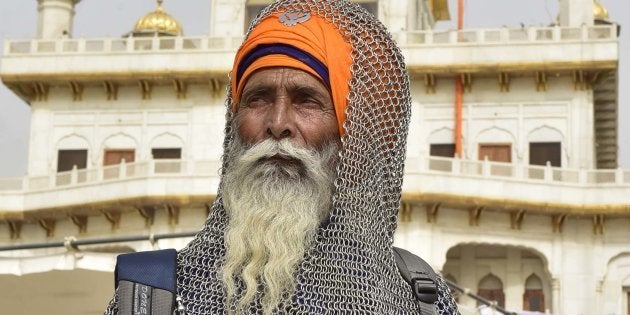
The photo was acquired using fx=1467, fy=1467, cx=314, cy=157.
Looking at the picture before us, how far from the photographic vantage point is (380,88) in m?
3.66

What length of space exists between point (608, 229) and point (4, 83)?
16410mm

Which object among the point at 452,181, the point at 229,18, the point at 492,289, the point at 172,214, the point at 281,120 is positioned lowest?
the point at 281,120

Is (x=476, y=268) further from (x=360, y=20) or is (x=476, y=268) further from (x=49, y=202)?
(x=360, y=20)

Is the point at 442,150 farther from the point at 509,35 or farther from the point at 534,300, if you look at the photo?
the point at 534,300

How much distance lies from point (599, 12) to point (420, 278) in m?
40.3

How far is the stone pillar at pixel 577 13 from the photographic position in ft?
126

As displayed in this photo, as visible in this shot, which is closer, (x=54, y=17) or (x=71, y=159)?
(x=71, y=159)

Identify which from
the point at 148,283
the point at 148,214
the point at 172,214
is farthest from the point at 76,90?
the point at 148,283

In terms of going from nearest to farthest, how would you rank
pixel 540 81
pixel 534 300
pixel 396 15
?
pixel 534 300 → pixel 540 81 → pixel 396 15

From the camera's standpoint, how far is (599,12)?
42.8 meters

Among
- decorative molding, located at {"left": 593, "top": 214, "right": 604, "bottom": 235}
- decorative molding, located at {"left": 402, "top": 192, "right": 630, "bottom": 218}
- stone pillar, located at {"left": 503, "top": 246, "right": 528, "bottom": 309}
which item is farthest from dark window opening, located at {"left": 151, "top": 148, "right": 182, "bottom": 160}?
decorative molding, located at {"left": 593, "top": 214, "right": 604, "bottom": 235}

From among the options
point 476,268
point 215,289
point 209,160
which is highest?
point 209,160

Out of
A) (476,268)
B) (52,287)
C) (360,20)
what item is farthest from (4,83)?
(360,20)

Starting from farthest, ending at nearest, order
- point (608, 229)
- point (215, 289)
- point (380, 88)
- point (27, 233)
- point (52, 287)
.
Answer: point (27, 233)
point (608, 229)
point (52, 287)
point (380, 88)
point (215, 289)
